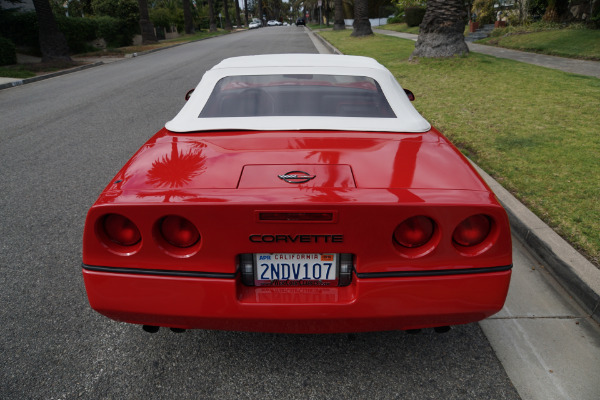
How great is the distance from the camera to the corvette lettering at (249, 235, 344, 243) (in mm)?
1704

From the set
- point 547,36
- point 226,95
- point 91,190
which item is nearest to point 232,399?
point 226,95

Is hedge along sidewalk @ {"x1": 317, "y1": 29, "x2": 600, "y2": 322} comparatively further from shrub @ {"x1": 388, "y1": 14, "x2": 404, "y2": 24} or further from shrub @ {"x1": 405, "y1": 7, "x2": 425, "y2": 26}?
shrub @ {"x1": 388, "y1": 14, "x2": 404, "y2": 24}

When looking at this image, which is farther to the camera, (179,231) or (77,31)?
(77,31)

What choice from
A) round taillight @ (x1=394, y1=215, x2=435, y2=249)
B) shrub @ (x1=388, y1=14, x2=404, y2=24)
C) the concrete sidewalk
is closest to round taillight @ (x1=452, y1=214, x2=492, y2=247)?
round taillight @ (x1=394, y1=215, x2=435, y2=249)

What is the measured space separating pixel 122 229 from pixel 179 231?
0.25m

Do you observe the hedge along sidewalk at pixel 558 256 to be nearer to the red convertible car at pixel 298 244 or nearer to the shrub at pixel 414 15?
the red convertible car at pixel 298 244

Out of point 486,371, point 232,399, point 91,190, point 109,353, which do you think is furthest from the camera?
point 91,190

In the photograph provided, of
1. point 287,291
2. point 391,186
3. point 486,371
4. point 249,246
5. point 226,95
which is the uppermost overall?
point 226,95

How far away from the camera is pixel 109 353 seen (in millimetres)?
2252

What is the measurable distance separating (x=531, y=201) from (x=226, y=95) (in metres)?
2.65

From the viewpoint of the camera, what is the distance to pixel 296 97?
2725 mm

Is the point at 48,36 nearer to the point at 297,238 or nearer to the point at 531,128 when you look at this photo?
the point at 531,128

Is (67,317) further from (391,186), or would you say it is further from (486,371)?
(486,371)

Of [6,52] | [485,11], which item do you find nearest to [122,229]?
[6,52]
